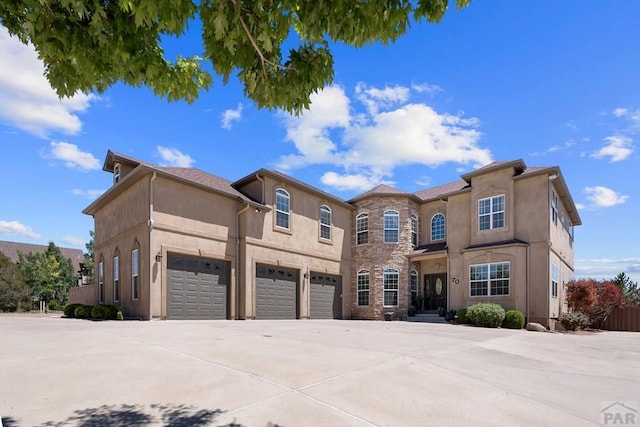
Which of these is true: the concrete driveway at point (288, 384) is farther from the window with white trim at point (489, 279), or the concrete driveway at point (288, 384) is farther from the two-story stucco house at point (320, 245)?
the window with white trim at point (489, 279)

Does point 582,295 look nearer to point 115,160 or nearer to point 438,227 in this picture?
point 438,227

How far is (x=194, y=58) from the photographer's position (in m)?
5.15

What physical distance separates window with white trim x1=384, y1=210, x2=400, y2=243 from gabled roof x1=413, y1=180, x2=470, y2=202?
2.42 meters

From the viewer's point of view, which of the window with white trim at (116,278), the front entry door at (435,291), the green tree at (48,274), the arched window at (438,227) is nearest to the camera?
the window with white trim at (116,278)

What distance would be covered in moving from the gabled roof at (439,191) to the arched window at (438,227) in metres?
1.30

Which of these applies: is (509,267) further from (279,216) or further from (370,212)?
(279,216)

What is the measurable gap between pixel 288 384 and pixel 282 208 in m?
15.9

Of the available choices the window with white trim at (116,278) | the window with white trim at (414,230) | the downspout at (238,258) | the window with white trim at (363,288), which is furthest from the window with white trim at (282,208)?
the window with white trim at (414,230)

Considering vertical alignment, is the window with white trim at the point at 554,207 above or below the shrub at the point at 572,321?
above

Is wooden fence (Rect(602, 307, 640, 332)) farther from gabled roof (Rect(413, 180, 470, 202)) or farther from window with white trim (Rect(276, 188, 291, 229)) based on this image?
window with white trim (Rect(276, 188, 291, 229))

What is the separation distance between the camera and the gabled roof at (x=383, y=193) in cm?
2466

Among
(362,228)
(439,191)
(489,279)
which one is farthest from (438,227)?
(489,279)

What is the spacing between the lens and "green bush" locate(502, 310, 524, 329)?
1819 centimetres

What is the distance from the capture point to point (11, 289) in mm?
34281
